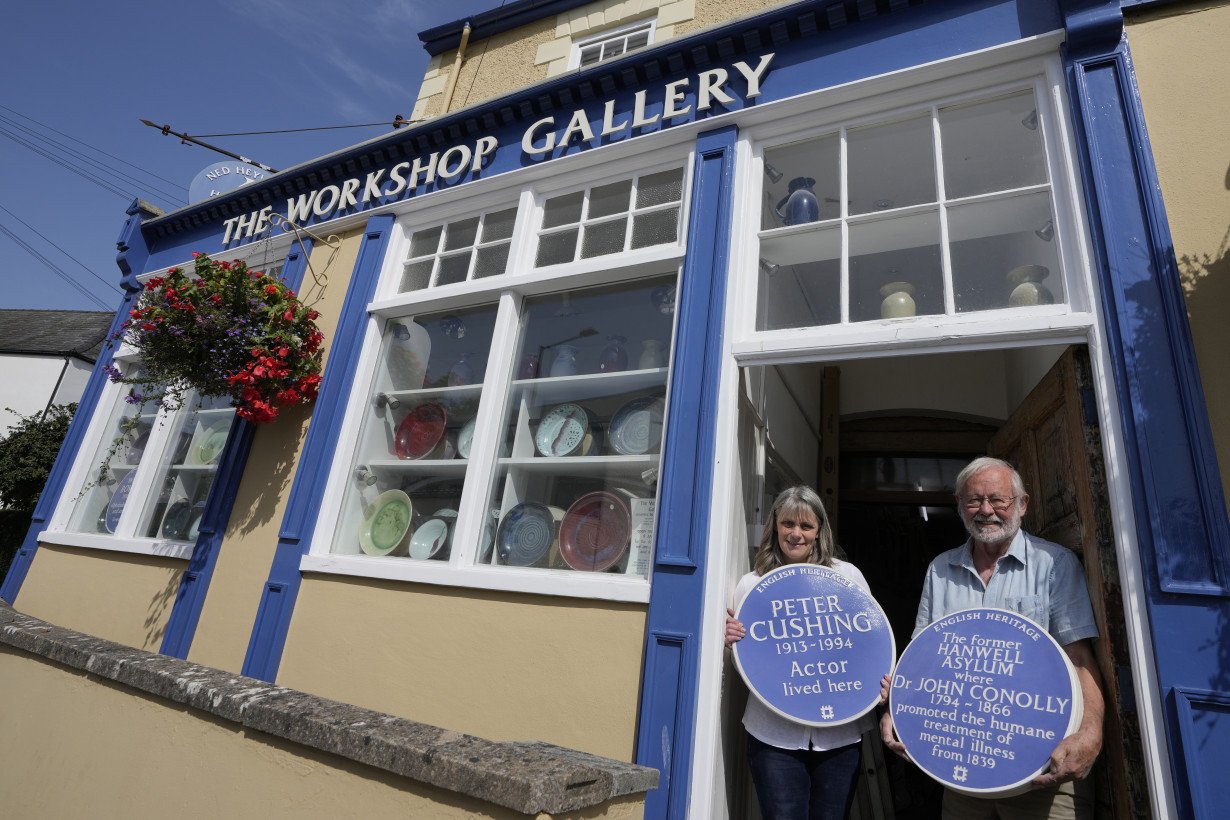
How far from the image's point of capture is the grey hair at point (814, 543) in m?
2.62

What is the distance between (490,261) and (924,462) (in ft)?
11.8

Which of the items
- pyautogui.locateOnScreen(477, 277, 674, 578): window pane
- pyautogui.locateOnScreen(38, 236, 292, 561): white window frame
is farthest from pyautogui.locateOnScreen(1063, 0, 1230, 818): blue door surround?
pyautogui.locateOnScreen(38, 236, 292, 561): white window frame

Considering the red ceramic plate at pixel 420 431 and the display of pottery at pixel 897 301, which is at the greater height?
the display of pottery at pixel 897 301

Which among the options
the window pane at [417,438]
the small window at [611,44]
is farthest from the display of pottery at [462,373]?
the small window at [611,44]

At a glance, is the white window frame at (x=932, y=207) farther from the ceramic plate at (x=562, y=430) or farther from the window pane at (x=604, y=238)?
the ceramic plate at (x=562, y=430)

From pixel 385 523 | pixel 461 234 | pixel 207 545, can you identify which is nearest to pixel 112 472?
pixel 207 545

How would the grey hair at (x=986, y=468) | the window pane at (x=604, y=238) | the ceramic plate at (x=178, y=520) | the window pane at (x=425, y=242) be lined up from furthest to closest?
the ceramic plate at (x=178, y=520), the window pane at (x=425, y=242), the window pane at (x=604, y=238), the grey hair at (x=986, y=468)

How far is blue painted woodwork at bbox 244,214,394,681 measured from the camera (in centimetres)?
374

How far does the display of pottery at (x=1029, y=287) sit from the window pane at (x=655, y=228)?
1.66 meters

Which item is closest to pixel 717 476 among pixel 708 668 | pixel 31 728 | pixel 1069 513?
pixel 708 668

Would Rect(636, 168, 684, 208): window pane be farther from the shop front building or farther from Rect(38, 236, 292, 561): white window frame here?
Rect(38, 236, 292, 561): white window frame

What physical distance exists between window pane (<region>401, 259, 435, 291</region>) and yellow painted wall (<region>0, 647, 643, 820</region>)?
2855mm

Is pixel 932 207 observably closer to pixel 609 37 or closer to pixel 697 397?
pixel 697 397

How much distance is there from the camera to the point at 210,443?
199 inches
